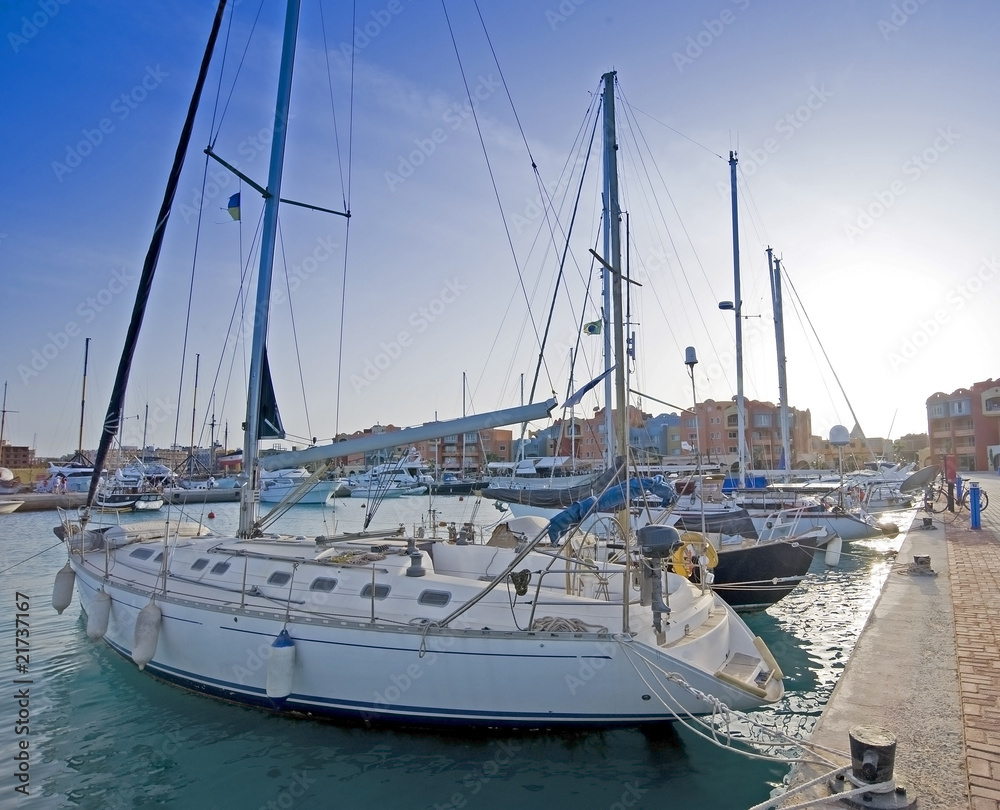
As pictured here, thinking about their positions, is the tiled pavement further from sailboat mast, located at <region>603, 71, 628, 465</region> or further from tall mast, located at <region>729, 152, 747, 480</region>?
tall mast, located at <region>729, 152, 747, 480</region>

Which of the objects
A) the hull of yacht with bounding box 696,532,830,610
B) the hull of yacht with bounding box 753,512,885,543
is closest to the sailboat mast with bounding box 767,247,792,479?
the hull of yacht with bounding box 753,512,885,543

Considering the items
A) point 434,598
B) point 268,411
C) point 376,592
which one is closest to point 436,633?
point 434,598

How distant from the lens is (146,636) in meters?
8.20

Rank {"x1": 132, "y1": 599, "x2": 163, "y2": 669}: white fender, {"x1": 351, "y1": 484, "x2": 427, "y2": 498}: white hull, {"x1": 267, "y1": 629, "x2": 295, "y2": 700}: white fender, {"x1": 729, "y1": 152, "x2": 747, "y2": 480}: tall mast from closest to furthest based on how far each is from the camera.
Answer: {"x1": 267, "y1": 629, "x2": 295, "y2": 700}: white fender < {"x1": 132, "y1": 599, "x2": 163, "y2": 669}: white fender < {"x1": 729, "y1": 152, "x2": 747, "y2": 480}: tall mast < {"x1": 351, "y1": 484, "x2": 427, "y2": 498}: white hull

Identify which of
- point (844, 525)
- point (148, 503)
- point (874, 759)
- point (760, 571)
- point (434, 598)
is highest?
point (434, 598)

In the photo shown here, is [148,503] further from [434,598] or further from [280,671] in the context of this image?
[434,598]

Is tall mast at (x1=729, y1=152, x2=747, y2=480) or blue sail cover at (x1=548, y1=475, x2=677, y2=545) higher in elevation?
tall mast at (x1=729, y1=152, x2=747, y2=480)

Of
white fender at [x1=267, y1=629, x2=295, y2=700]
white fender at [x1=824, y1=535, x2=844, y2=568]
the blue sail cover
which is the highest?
the blue sail cover

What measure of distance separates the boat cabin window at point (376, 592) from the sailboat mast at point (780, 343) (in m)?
26.1

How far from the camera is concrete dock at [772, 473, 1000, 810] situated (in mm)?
4477

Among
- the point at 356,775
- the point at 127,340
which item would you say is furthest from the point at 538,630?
the point at 127,340

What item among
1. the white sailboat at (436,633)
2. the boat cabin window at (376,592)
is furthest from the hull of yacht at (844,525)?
the boat cabin window at (376,592)

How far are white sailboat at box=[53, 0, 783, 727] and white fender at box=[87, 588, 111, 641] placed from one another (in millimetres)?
18

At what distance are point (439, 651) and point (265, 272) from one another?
24.1ft
